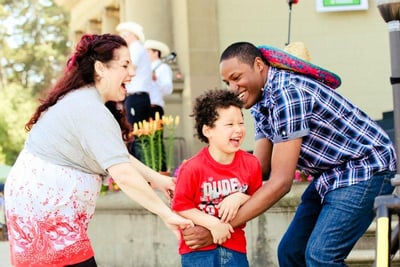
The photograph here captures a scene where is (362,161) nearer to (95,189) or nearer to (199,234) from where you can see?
(199,234)

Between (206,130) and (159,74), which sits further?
(159,74)

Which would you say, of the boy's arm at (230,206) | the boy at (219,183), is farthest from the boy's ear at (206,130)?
the boy's arm at (230,206)

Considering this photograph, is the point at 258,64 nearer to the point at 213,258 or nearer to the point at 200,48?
the point at 213,258

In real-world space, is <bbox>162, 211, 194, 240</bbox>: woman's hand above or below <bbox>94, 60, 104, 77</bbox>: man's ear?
below

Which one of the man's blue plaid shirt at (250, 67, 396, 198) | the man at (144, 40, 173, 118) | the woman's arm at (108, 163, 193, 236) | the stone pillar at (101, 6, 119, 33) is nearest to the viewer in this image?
the woman's arm at (108, 163, 193, 236)

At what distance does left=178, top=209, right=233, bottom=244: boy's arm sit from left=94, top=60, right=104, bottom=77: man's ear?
2.56 feet

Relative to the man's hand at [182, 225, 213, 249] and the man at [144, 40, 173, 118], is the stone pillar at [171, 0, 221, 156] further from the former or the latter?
the man's hand at [182, 225, 213, 249]

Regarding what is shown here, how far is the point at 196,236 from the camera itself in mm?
4477

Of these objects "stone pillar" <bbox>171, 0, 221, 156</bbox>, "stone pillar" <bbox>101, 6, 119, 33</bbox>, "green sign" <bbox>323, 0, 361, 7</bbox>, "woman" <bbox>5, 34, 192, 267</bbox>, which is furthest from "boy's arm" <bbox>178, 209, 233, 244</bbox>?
"stone pillar" <bbox>101, 6, 119, 33</bbox>

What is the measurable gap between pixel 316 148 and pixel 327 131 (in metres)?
0.10

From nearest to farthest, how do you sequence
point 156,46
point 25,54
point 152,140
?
point 152,140 → point 156,46 → point 25,54

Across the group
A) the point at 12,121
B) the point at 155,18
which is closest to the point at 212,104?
the point at 155,18

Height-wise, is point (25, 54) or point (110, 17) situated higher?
point (110, 17)

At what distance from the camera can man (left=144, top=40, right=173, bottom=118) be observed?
9.83m
